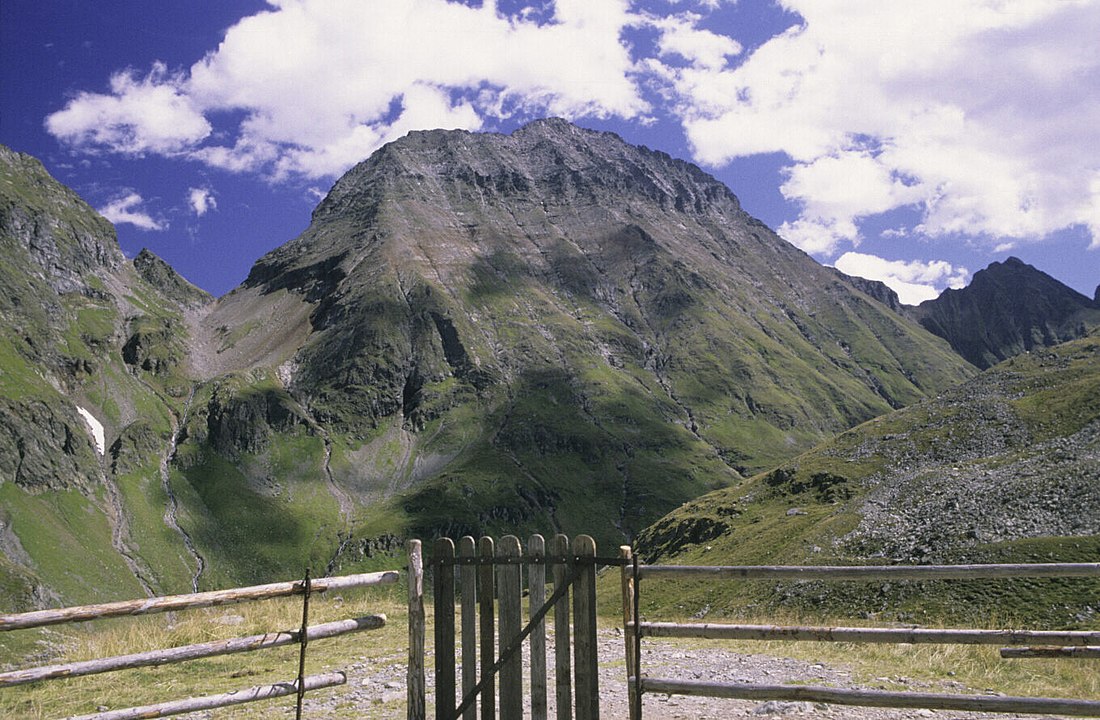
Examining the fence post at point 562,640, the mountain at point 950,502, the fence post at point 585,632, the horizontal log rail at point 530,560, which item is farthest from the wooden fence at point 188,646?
the mountain at point 950,502

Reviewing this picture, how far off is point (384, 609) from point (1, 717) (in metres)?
14.4

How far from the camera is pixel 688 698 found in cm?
1509

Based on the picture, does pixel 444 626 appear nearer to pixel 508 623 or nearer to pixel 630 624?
pixel 508 623

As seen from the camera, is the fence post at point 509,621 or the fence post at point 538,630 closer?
the fence post at point 538,630

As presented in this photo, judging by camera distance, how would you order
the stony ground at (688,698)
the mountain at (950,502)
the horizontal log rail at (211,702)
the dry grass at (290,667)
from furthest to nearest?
the mountain at (950,502)
the dry grass at (290,667)
the stony ground at (688,698)
the horizontal log rail at (211,702)

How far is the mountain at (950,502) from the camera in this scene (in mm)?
46875

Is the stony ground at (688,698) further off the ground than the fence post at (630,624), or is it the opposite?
the fence post at (630,624)

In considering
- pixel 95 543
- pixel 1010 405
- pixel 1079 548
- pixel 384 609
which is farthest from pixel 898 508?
pixel 95 543

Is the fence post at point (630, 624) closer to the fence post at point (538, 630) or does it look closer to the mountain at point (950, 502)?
the fence post at point (538, 630)

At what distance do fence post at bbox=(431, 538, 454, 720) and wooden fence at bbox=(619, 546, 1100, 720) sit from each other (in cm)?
255

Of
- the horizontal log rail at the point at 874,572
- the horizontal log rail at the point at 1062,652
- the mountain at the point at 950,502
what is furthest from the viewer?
the mountain at the point at 950,502

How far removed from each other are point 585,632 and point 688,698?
6.07 m

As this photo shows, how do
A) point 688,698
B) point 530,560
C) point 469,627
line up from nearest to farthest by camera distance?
point 530,560 → point 469,627 → point 688,698

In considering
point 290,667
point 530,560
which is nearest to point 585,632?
point 530,560
